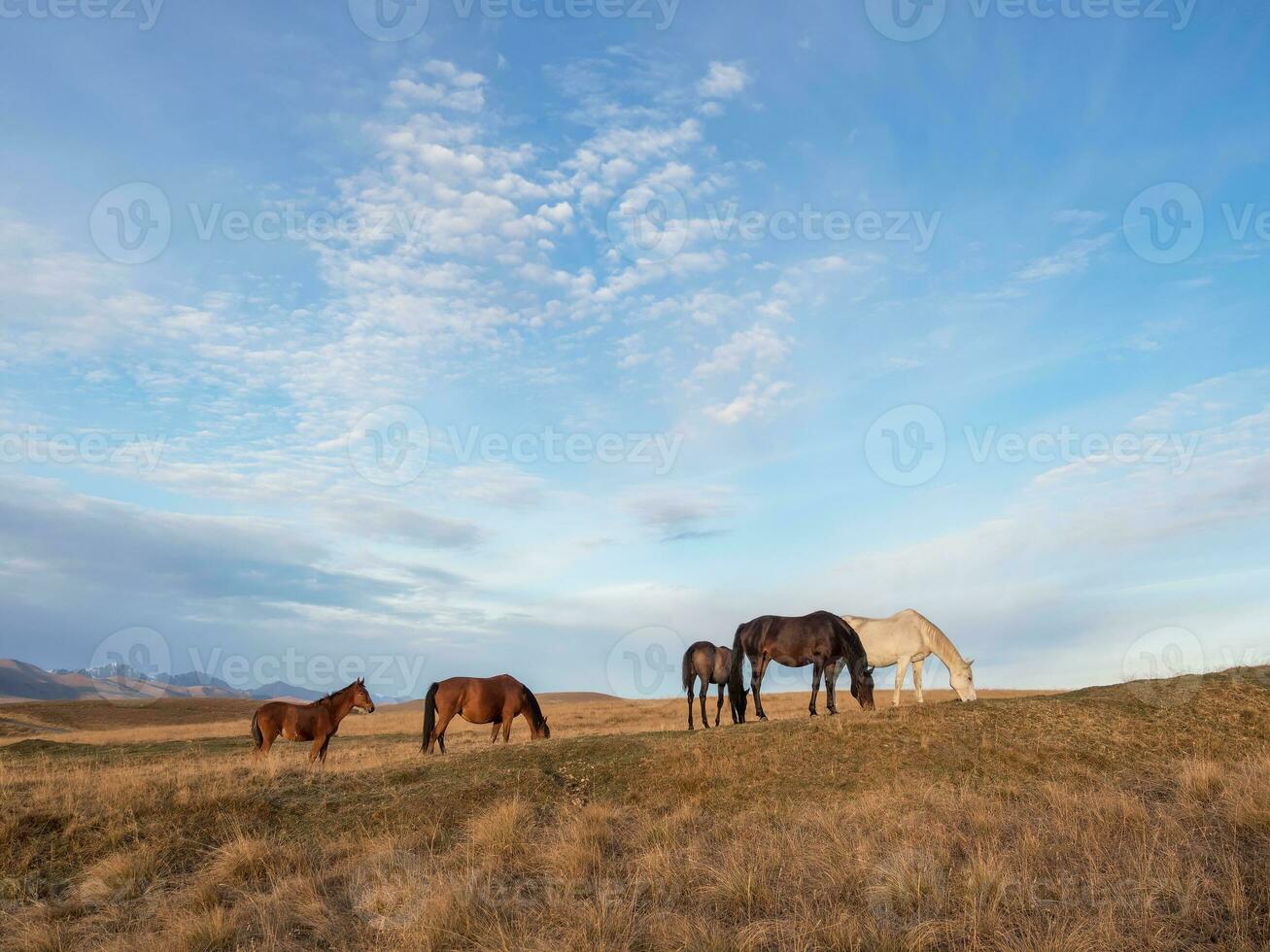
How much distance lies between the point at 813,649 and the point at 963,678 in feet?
25.1

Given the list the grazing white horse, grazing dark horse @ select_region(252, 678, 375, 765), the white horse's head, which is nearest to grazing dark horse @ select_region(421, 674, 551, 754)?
grazing dark horse @ select_region(252, 678, 375, 765)

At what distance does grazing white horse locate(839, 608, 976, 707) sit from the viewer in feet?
75.9

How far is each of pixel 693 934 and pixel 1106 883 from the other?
3919 mm

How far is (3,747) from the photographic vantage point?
30.0 meters

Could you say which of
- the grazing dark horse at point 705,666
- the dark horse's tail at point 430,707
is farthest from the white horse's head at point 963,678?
the dark horse's tail at point 430,707

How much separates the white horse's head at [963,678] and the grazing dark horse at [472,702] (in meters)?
Result: 12.5

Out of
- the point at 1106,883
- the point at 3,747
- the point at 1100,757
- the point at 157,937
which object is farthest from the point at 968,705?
the point at 3,747

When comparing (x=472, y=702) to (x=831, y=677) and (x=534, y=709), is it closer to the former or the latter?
(x=534, y=709)

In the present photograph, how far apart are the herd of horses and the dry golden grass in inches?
106

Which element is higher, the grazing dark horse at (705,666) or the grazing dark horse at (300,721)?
the grazing dark horse at (705,666)

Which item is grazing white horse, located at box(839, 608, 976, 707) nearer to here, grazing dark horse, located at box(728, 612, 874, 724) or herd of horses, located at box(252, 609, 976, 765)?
herd of horses, located at box(252, 609, 976, 765)

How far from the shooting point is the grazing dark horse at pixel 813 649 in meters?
18.5

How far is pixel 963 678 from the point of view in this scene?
76.4 ft

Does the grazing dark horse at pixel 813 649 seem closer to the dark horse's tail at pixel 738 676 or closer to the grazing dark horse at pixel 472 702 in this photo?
the dark horse's tail at pixel 738 676
